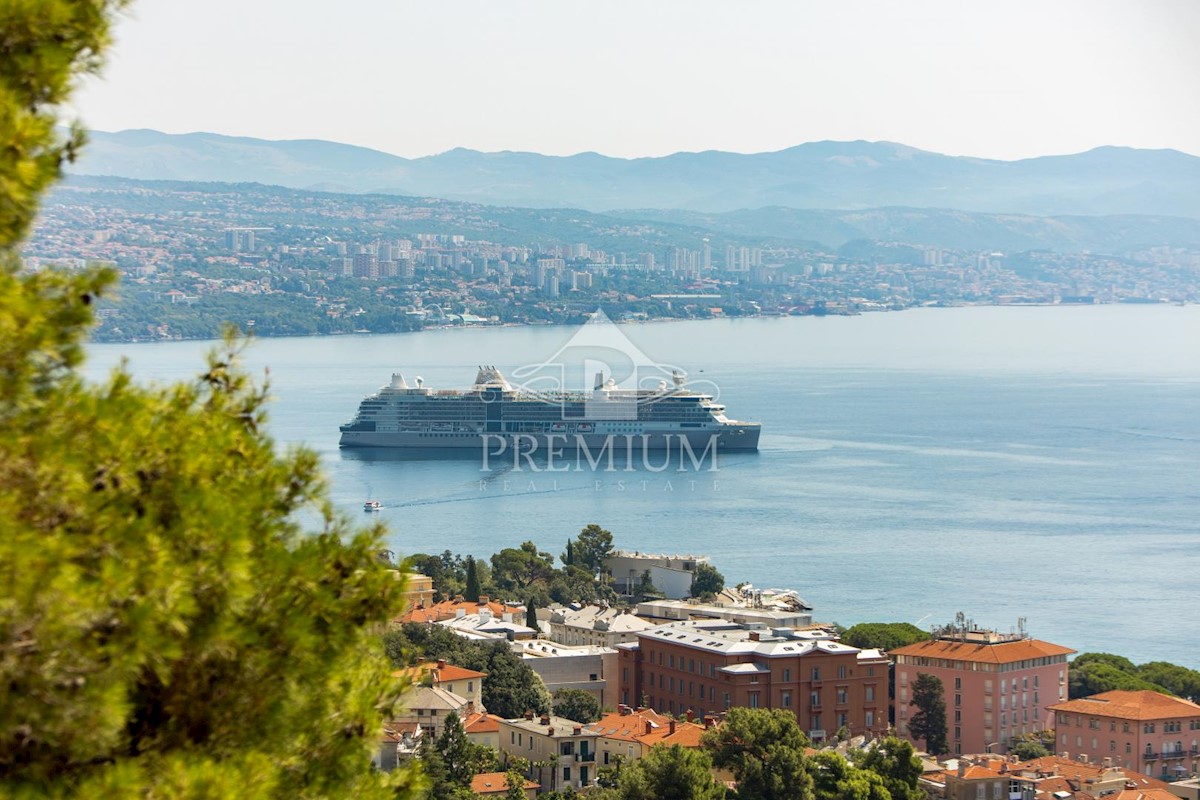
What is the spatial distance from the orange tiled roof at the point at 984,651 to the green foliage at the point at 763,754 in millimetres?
3919

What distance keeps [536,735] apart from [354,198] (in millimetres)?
117557

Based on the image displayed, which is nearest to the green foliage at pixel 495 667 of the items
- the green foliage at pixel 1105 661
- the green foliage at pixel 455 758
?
the green foliage at pixel 455 758

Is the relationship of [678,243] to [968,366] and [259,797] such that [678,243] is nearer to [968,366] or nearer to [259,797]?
[968,366]

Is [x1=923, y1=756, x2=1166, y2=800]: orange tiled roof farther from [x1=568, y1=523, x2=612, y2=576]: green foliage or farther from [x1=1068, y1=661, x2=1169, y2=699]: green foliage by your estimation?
[x1=568, y1=523, x2=612, y2=576]: green foliage

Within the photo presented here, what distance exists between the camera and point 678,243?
126 metres

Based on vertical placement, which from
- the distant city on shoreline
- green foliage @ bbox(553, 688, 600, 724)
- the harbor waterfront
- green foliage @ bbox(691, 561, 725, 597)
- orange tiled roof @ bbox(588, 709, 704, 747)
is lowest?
the harbor waterfront

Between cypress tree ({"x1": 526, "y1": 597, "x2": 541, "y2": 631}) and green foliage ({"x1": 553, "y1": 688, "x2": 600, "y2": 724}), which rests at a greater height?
green foliage ({"x1": 553, "y1": 688, "x2": 600, "y2": 724})

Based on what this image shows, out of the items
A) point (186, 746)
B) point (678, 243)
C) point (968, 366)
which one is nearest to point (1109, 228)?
point (678, 243)

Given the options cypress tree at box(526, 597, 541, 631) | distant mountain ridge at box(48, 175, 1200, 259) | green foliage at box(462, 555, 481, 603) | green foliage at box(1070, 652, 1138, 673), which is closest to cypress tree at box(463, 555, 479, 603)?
green foliage at box(462, 555, 481, 603)

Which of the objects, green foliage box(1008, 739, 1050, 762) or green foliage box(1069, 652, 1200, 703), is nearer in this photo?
green foliage box(1008, 739, 1050, 762)

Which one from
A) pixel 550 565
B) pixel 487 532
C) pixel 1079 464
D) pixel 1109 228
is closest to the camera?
pixel 550 565

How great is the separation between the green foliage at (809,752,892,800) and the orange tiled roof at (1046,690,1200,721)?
123 inches

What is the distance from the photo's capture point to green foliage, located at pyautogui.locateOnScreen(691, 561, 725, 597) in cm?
1936

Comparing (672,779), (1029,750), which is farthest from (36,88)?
(1029,750)
